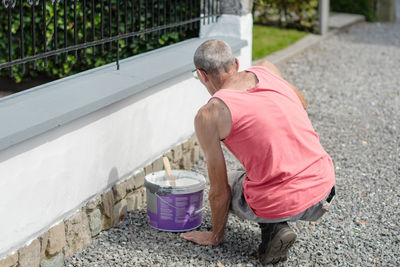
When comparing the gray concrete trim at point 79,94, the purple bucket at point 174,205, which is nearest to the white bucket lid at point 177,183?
the purple bucket at point 174,205

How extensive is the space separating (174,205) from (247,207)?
1.50 ft

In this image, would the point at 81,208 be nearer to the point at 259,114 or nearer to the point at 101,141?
the point at 101,141

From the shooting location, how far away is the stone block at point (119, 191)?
12.1 ft

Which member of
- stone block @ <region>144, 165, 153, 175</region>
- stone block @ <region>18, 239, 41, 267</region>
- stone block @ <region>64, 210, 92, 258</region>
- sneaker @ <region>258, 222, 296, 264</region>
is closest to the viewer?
stone block @ <region>18, 239, 41, 267</region>

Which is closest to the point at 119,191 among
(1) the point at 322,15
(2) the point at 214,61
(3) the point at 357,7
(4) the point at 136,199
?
(4) the point at 136,199

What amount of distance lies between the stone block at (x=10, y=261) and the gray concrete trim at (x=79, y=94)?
555mm

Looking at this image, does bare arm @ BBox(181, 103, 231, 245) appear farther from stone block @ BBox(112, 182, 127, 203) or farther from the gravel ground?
stone block @ BBox(112, 182, 127, 203)

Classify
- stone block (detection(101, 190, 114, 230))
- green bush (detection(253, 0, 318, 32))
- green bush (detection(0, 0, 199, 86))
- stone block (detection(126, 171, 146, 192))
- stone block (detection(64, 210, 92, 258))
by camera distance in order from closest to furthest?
1. stone block (detection(64, 210, 92, 258))
2. stone block (detection(101, 190, 114, 230))
3. stone block (detection(126, 171, 146, 192))
4. green bush (detection(0, 0, 199, 86))
5. green bush (detection(253, 0, 318, 32))

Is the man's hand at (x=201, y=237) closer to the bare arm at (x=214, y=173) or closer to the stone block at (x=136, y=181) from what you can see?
the bare arm at (x=214, y=173)

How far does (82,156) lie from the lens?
3316 mm

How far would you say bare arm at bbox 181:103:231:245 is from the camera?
10.3 feet

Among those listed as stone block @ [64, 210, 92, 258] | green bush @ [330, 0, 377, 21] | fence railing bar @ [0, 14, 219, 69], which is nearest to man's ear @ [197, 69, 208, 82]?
fence railing bar @ [0, 14, 219, 69]

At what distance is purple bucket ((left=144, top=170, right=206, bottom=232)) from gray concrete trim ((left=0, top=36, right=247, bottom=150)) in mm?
581

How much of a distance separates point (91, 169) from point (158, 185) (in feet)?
1.30
